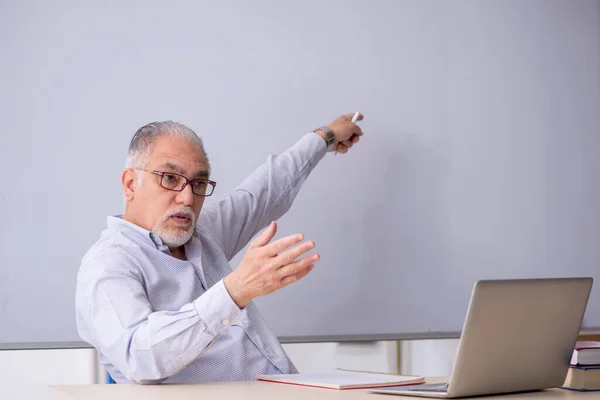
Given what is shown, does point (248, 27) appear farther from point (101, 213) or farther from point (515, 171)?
point (515, 171)

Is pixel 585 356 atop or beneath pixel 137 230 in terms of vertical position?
beneath

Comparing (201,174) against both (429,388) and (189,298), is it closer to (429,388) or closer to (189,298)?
(189,298)

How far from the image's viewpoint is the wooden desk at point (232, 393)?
147 cm

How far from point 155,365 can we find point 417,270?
4.86 ft

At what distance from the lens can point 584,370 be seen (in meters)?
1.70

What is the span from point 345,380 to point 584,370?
19.8 inches

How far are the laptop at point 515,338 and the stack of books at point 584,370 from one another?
0.08 metres

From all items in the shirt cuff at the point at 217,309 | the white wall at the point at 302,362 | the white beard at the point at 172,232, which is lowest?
the white wall at the point at 302,362

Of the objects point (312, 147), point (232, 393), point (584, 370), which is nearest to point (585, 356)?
point (584, 370)

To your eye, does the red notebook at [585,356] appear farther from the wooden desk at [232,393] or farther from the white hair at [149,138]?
the white hair at [149,138]

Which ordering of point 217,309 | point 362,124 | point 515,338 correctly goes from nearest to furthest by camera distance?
point 515,338 < point 217,309 < point 362,124

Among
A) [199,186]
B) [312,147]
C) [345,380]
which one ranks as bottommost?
[345,380]

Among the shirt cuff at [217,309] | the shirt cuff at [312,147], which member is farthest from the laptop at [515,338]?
the shirt cuff at [312,147]

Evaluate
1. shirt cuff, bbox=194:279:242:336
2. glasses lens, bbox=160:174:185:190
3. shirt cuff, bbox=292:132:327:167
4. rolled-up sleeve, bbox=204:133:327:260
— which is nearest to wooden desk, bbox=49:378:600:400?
shirt cuff, bbox=194:279:242:336
